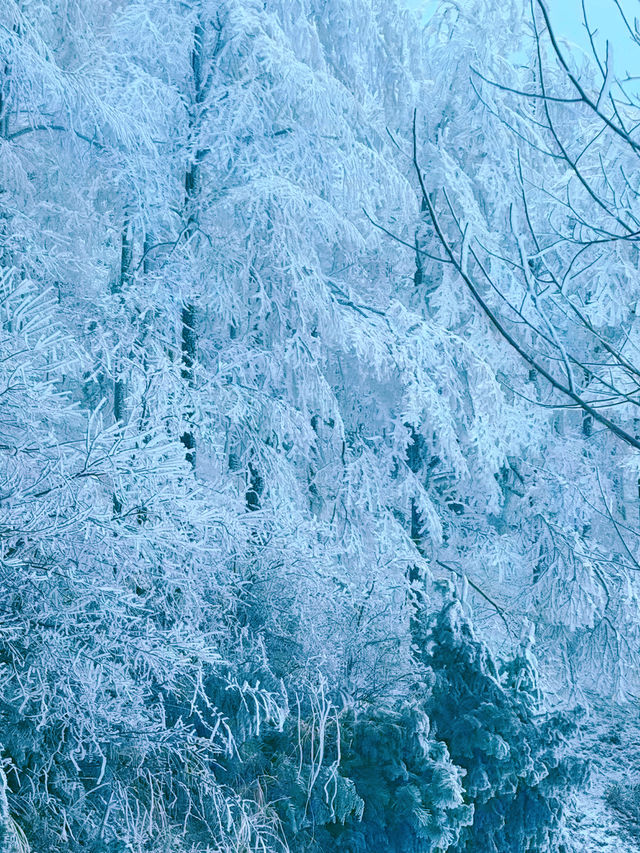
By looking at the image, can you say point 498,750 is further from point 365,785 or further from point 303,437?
point 303,437

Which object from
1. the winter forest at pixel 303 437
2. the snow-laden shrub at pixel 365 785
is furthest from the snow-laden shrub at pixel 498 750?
the snow-laden shrub at pixel 365 785

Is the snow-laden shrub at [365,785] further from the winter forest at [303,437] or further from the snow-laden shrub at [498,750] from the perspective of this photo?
the snow-laden shrub at [498,750]

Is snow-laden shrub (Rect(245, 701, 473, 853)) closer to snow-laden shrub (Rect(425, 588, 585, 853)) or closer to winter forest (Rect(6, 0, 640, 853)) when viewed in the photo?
winter forest (Rect(6, 0, 640, 853))

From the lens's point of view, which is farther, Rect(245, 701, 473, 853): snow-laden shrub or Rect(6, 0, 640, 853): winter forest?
Rect(245, 701, 473, 853): snow-laden shrub

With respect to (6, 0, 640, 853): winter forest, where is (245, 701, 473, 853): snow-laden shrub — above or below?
below

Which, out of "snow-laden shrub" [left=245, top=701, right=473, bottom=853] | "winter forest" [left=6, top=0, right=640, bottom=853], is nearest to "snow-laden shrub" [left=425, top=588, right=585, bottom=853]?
"winter forest" [left=6, top=0, right=640, bottom=853]

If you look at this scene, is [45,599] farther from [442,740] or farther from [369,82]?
[369,82]

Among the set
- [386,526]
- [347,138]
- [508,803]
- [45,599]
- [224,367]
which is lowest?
[508,803]

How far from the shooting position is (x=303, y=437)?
693 cm

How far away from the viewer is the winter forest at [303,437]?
364 cm

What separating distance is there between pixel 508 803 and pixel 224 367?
168 inches

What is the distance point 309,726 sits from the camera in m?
4.91

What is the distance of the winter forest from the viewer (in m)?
3.64

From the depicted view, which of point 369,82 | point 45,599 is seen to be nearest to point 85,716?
point 45,599
